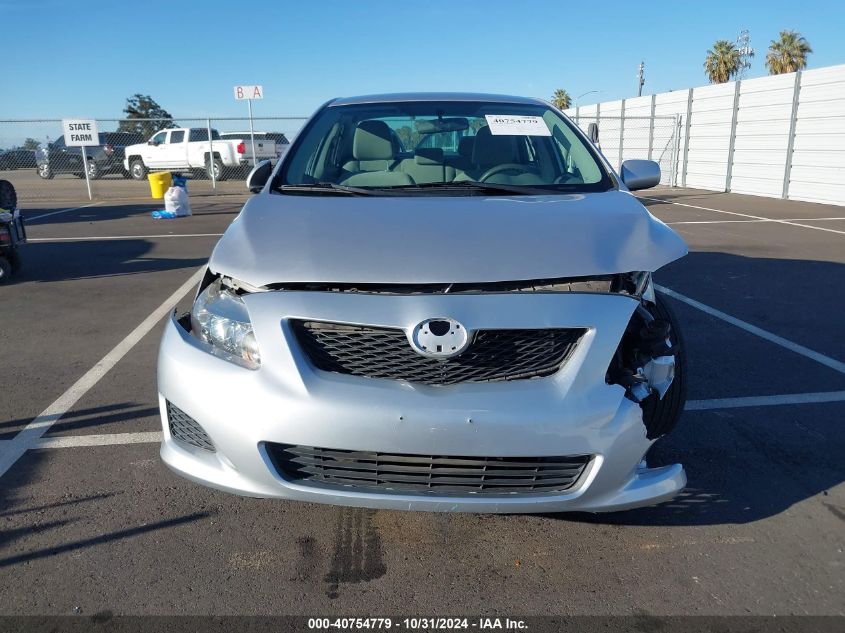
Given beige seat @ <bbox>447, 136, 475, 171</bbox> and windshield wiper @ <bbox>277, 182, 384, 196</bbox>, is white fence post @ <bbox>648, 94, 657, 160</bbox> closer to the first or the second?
beige seat @ <bbox>447, 136, 475, 171</bbox>

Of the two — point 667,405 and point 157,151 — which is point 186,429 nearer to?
point 667,405

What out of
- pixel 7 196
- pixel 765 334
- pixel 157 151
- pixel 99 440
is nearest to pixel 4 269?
pixel 7 196

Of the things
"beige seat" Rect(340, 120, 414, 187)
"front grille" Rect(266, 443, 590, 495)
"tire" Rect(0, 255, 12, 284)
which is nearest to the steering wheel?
"beige seat" Rect(340, 120, 414, 187)

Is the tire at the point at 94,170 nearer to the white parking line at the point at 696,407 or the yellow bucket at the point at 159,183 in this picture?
the yellow bucket at the point at 159,183

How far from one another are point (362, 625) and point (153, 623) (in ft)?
2.25

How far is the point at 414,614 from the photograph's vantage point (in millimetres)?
2146

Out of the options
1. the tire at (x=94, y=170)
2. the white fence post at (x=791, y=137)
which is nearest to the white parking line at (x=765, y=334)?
the white fence post at (x=791, y=137)

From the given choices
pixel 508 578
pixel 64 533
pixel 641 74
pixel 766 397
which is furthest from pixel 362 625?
pixel 641 74

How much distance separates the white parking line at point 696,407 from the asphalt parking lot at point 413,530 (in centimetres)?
1

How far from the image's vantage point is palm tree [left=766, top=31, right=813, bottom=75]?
4469 centimetres

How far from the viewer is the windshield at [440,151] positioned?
3.37 metres

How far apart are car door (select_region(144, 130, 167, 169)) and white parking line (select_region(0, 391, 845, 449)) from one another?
70.6ft

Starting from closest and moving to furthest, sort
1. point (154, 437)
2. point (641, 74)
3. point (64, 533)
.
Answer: point (64, 533)
point (154, 437)
point (641, 74)

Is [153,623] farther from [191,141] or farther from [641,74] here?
[641,74]
